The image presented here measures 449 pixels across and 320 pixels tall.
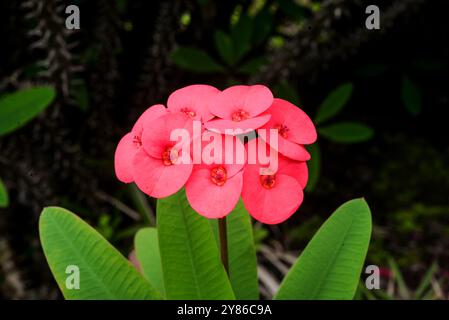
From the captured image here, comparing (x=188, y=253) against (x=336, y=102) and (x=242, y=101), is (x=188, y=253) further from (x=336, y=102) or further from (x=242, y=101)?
(x=336, y=102)

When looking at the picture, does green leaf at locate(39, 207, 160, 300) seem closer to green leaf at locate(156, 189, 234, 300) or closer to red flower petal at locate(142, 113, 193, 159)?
green leaf at locate(156, 189, 234, 300)

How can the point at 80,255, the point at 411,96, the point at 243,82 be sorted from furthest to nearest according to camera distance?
the point at 243,82
the point at 411,96
the point at 80,255

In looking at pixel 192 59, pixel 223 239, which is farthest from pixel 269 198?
pixel 192 59

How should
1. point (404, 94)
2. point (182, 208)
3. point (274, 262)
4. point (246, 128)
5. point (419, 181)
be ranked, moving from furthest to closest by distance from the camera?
1. point (419, 181)
2. point (404, 94)
3. point (274, 262)
4. point (182, 208)
5. point (246, 128)

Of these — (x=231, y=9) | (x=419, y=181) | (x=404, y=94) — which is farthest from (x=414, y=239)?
(x=231, y=9)

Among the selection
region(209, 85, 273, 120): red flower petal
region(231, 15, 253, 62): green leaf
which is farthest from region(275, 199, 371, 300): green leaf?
region(231, 15, 253, 62): green leaf

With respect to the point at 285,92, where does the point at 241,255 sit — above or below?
below
